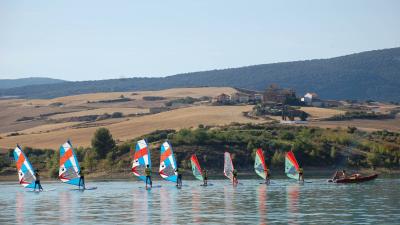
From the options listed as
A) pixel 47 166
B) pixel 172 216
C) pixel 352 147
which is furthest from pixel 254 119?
pixel 172 216

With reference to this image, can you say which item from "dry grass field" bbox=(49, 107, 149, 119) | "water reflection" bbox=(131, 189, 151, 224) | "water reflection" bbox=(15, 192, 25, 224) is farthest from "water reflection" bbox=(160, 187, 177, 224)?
"dry grass field" bbox=(49, 107, 149, 119)

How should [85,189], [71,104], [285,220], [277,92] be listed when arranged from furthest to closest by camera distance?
[71,104], [277,92], [85,189], [285,220]

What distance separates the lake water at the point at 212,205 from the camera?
36531 millimetres

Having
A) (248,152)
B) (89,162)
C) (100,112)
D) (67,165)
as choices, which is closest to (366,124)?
(248,152)

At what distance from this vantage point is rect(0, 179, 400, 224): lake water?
36.5 meters

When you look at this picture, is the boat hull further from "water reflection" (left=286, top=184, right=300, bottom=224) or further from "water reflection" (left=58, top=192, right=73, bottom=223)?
"water reflection" (left=58, top=192, right=73, bottom=223)

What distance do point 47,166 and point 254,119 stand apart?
1584 inches

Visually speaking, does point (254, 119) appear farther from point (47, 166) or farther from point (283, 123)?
point (47, 166)

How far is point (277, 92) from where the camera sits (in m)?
172

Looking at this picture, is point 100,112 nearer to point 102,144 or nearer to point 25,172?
point 102,144

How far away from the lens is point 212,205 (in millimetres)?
43656

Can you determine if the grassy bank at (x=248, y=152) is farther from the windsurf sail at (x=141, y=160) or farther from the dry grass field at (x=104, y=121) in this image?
the windsurf sail at (x=141, y=160)

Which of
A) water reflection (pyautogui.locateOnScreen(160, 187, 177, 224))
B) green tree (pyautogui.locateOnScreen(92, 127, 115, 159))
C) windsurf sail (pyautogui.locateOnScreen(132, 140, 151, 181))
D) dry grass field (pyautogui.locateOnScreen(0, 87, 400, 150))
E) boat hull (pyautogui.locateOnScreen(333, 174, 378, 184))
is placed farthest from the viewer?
dry grass field (pyautogui.locateOnScreen(0, 87, 400, 150))

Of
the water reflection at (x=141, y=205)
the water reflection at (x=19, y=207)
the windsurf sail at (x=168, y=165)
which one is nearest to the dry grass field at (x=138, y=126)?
the windsurf sail at (x=168, y=165)
